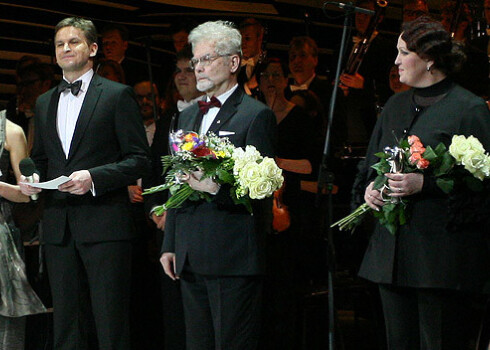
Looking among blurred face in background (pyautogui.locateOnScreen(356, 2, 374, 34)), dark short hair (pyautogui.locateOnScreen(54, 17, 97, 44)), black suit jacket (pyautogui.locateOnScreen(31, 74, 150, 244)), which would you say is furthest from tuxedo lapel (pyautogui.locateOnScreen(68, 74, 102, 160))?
blurred face in background (pyautogui.locateOnScreen(356, 2, 374, 34))

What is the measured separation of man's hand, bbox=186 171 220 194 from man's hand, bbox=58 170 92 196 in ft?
2.00

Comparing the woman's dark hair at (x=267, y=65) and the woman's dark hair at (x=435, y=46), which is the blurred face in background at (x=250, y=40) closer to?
the woman's dark hair at (x=267, y=65)

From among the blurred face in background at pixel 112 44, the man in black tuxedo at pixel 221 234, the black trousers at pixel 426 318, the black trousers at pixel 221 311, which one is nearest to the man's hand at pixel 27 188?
the man in black tuxedo at pixel 221 234

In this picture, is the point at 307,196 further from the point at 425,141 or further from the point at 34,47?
the point at 34,47

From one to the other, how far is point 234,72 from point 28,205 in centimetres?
179

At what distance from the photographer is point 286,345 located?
17.4 feet

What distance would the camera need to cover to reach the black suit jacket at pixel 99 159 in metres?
4.14

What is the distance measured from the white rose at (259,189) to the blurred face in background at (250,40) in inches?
101

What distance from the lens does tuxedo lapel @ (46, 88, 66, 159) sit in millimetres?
4199

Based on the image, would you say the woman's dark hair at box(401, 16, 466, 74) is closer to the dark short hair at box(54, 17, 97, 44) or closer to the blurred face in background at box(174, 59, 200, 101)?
the dark short hair at box(54, 17, 97, 44)

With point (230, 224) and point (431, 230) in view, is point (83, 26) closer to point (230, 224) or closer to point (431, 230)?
point (230, 224)

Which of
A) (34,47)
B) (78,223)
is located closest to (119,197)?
(78,223)

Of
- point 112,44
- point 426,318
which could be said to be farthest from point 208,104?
point 112,44

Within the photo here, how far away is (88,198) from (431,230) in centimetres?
172
